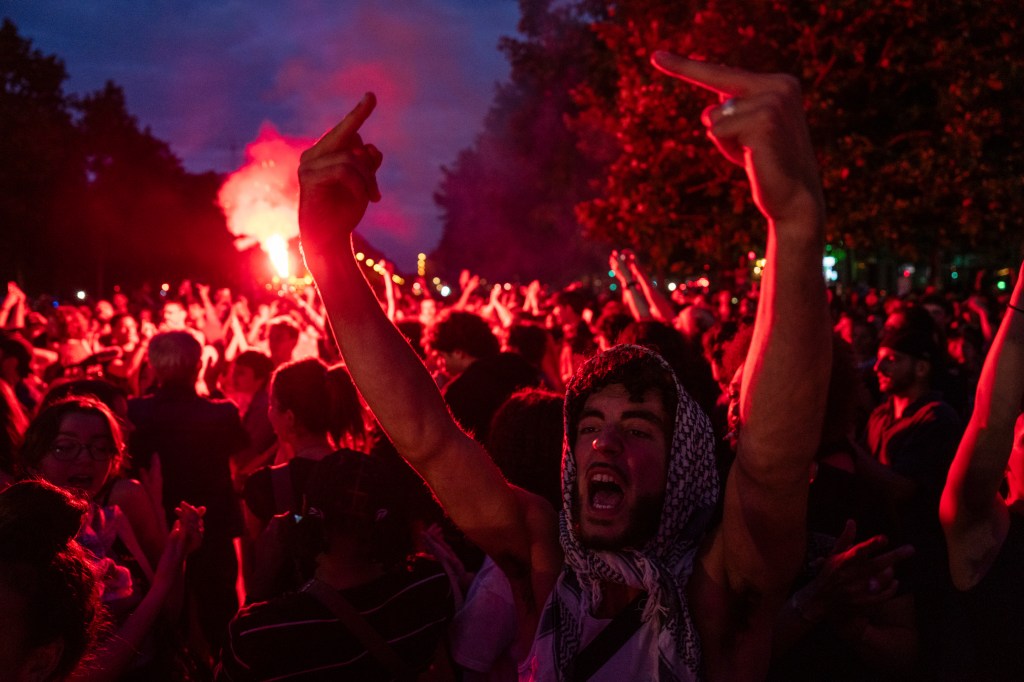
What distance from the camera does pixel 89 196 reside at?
50.3 m

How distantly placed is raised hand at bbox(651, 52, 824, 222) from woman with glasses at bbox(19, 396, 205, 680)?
8.91 ft

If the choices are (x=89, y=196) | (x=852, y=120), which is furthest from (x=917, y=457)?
(x=89, y=196)

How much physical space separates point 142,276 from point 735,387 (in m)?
57.1

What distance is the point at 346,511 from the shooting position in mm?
3031

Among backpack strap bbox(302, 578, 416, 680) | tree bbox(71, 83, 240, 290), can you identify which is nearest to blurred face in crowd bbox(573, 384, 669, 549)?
backpack strap bbox(302, 578, 416, 680)

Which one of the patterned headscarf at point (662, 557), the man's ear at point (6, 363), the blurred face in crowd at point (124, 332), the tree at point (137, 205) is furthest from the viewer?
the tree at point (137, 205)

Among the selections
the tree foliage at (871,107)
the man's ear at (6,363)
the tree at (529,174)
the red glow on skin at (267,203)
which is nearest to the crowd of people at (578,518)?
the man's ear at (6,363)

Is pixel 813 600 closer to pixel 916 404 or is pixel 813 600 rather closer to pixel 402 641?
pixel 402 641

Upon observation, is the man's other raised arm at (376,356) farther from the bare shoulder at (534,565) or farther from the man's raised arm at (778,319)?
the man's raised arm at (778,319)

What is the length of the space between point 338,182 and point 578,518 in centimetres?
103

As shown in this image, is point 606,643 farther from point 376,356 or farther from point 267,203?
point 267,203

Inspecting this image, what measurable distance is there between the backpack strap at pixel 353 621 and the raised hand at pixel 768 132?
1.92 m

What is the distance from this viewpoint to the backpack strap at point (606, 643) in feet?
6.95

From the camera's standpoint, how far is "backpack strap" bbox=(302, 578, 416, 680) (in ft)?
9.45
